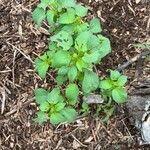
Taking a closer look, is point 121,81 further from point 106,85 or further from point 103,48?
point 103,48

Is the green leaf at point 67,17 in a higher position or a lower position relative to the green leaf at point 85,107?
higher

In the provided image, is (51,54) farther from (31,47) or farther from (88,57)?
(31,47)

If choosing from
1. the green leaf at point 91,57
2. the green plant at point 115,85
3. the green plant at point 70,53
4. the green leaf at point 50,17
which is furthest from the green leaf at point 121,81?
the green leaf at point 50,17

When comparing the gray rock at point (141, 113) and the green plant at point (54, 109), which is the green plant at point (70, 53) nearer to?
the green plant at point (54, 109)

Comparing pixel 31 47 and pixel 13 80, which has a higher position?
pixel 31 47

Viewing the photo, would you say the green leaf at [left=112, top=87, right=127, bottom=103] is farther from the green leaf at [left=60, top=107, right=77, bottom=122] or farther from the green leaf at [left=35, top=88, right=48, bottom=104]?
the green leaf at [left=35, top=88, right=48, bottom=104]

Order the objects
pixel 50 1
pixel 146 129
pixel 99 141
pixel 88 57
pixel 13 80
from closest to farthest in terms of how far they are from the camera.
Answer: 1. pixel 88 57
2. pixel 50 1
3. pixel 146 129
4. pixel 99 141
5. pixel 13 80

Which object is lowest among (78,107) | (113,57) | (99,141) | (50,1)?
(99,141)

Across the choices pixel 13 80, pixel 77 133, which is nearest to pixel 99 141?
pixel 77 133
